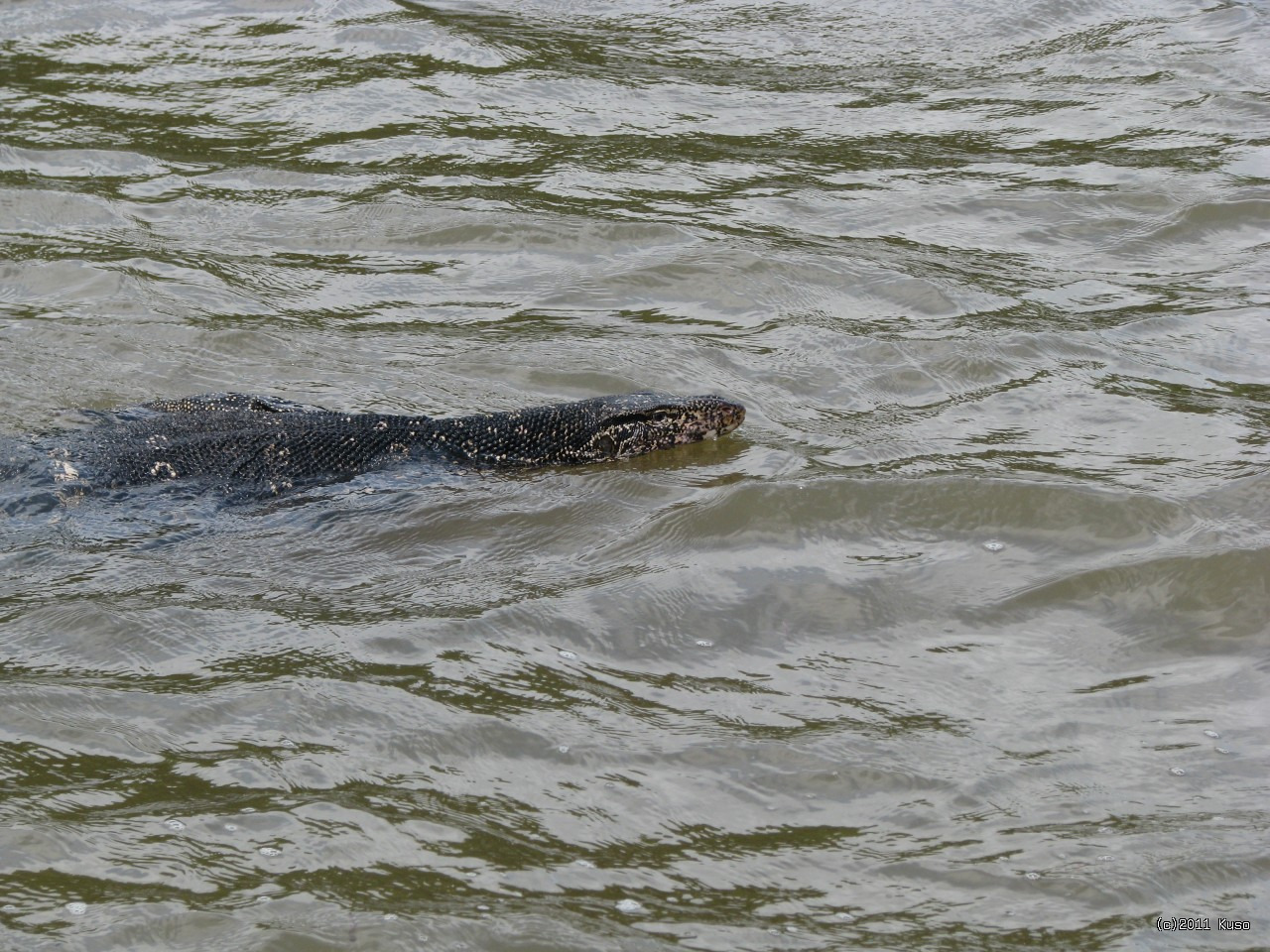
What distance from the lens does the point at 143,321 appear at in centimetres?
990

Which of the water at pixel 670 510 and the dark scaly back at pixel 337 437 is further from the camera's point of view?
the dark scaly back at pixel 337 437

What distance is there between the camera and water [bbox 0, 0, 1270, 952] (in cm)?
513

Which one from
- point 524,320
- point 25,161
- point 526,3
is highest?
point 526,3

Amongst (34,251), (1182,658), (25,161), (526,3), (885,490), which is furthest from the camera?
(526,3)

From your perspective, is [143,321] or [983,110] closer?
[143,321]

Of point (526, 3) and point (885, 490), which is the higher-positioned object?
point (526, 3)

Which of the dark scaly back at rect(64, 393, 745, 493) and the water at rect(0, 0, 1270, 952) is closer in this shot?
the water at rect(0, 0, 1270, 952)

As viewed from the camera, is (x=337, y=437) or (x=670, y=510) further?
(x=337, y=437)

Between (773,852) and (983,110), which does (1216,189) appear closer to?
(983,110)

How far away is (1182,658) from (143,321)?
21.5 feet

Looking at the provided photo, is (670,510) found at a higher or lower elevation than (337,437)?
lower

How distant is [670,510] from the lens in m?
7.71

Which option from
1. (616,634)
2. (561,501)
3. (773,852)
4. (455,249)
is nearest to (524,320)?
(455,249)

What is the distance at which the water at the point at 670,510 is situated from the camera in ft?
16.8
